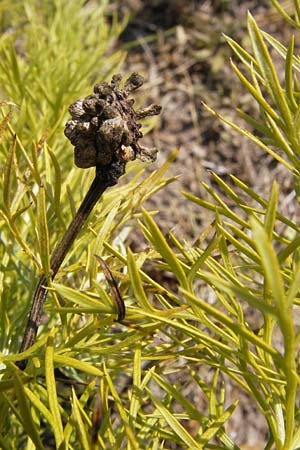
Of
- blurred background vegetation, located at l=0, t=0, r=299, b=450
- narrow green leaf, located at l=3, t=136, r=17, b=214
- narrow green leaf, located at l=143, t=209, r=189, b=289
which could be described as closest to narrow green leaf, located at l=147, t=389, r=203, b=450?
blurred background vegetation, located at l=0, t=0, r=299, b=450

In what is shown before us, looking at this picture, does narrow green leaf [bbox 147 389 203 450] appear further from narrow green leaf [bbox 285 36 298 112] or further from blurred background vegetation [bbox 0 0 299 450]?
narrow green leaf [bbox 285 36 298 112]

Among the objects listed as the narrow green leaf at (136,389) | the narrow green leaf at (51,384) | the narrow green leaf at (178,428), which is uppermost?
the narrow green leaf at (51,384)

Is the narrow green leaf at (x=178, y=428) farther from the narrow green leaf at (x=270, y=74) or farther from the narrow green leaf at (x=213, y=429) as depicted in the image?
the narrow green leaf at (x=270, y=74)

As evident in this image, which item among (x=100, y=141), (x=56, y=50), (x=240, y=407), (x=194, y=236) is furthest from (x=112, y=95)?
(x=194, y=236)

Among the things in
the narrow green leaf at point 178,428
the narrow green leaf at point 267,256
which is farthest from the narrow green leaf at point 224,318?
the narrow green leaf at point 178,428

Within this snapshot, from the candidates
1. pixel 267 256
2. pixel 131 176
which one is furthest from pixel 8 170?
pixel 131 176

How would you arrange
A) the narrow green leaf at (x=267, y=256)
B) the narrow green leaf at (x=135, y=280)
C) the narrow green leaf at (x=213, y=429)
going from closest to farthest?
the narrow green leaf at (x=267, y=256) < the narrow green leaf at (x=135, y=280) < the narrow green leaf at (x=213, y=429)

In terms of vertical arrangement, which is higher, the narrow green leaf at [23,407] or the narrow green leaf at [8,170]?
the narrow green leaf at [8,170]

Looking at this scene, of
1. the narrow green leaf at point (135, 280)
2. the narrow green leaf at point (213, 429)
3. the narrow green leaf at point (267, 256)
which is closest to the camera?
the narrow green leaf at point (267, 256)
